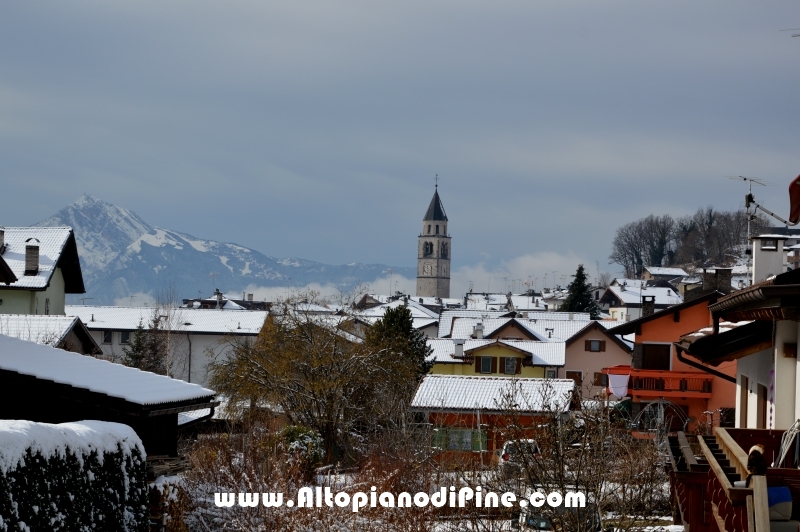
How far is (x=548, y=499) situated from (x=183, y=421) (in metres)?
17.5

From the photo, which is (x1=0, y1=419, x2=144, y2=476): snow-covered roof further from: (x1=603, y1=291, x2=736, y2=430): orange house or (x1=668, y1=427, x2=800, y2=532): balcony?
(x1=603, y1=291, x2=736, y2=430): orange house

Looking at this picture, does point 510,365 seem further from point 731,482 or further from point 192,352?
point 731,482

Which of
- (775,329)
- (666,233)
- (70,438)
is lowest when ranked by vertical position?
(70,438)

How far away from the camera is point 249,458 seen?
17234 mm

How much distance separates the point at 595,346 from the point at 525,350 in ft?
16.4

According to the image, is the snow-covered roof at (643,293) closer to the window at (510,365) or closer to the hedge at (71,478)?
the window at (510,365)

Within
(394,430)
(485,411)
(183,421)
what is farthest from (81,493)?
(485,411)

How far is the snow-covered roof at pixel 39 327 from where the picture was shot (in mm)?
31597

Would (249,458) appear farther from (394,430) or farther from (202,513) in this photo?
(394,430)

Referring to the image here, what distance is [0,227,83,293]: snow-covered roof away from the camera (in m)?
44.2

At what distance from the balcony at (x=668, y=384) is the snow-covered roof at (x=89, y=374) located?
27.6 meters

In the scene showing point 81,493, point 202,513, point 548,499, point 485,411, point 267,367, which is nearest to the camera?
point 81,493

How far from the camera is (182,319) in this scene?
79375 mm

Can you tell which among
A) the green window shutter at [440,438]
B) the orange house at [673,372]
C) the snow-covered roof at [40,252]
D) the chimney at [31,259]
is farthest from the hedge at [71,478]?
the chimney at [31,259]
